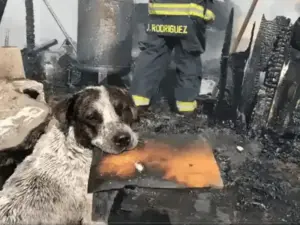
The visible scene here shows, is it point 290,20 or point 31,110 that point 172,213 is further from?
point 290,20

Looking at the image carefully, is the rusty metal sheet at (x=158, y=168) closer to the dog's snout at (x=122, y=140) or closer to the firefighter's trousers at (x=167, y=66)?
the dog's snout at (x=122, y=140)

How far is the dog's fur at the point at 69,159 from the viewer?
6.27ft

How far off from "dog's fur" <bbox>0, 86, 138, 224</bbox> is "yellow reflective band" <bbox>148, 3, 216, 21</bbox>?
32.4 inches

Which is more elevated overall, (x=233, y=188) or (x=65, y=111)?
(x=65, y=111)

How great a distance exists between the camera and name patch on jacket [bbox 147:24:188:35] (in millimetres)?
2668

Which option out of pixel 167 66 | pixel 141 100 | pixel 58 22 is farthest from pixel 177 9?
pixel 58 22

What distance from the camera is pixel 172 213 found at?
2.01m

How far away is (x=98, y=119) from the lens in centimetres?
201

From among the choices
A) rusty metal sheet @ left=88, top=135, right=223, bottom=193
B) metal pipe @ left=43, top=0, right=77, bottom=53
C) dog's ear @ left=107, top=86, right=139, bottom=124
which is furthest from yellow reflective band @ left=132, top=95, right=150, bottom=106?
dog's ear @ left=107, top=86, right=139, bottom=124

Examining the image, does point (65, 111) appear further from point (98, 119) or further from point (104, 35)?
point (104, 35)

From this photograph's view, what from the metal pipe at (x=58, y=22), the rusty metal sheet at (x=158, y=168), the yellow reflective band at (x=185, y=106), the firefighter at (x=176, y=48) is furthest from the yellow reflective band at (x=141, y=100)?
the metal pipe at (x=58, y=22)

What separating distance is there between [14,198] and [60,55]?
1207 millimetres

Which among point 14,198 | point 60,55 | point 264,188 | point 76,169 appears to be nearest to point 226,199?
point 264,188

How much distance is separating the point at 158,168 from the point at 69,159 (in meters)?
0.52
